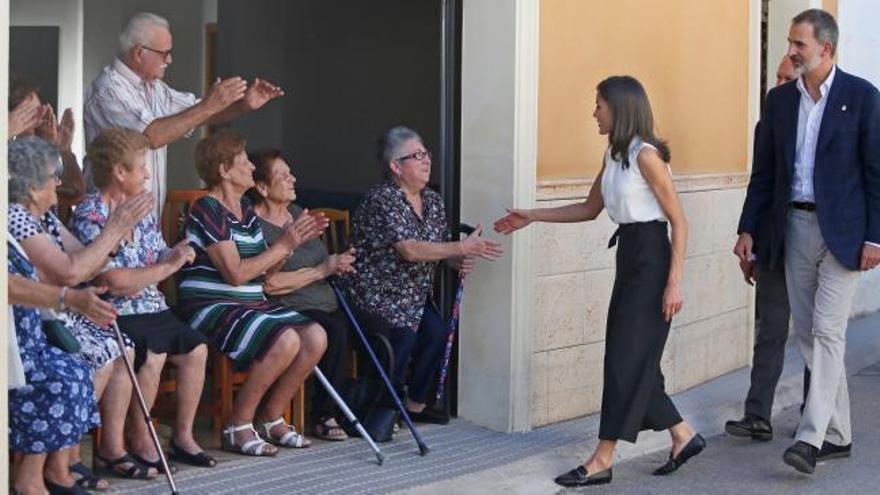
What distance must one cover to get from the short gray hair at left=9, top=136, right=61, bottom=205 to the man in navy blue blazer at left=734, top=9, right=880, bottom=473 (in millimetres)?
3316

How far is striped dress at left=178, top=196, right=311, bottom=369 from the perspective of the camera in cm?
725

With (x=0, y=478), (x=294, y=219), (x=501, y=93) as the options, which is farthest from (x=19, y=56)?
(x=0, y=478)

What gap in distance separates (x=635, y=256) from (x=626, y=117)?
57 cm

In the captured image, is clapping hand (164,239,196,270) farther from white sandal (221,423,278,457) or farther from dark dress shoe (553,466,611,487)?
dark dress shoe (553,466,611,487)

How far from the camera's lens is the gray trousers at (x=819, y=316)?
741 centimetres

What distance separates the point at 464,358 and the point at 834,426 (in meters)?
1.75

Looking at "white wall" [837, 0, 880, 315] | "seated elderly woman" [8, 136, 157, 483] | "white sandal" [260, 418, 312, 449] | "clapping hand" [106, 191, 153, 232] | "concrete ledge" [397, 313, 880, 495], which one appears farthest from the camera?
"white wall" [837, 0, 880, 315]

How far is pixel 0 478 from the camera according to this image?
5.29 meters

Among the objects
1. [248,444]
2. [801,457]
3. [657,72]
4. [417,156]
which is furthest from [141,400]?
[657,72]

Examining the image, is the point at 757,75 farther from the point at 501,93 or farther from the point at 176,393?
the point at 176,393

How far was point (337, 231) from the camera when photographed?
8.40 meters

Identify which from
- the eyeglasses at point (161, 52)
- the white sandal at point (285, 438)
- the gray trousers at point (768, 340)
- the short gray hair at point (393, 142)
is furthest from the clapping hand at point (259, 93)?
the gray trousers at point (768, 340)

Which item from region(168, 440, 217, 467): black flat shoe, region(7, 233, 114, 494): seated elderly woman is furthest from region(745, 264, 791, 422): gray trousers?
region(7, 233, 114, 494): seated elderly woman

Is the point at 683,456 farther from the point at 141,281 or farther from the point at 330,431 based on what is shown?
the point at 141,281
